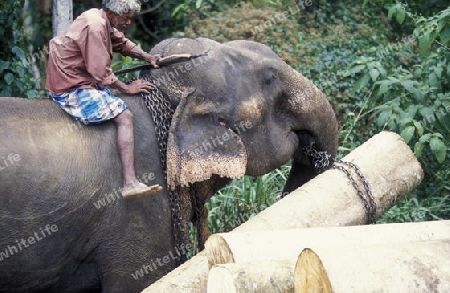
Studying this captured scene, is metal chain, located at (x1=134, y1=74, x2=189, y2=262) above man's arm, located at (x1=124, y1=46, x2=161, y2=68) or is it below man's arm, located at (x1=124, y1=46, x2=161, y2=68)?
below

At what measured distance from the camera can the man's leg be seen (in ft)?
17.0

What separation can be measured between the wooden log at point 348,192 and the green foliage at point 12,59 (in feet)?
12.2

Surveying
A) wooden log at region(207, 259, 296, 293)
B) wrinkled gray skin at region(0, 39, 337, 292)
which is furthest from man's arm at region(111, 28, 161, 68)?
wooden log at region(207, 259, 296, 293)

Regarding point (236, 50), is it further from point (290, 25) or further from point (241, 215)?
point (290, 25)

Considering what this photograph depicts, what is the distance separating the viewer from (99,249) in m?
5.34

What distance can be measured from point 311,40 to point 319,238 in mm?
7103

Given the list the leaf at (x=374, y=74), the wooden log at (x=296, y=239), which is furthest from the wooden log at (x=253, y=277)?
the leaf at (x=374, y=74)

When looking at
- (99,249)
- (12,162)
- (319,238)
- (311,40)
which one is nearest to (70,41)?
(12,162)

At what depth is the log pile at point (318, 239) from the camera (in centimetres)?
414

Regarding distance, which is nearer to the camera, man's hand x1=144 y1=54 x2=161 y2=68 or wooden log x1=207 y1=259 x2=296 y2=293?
wooden log x1=207 y1=259 x2=296 y2=293

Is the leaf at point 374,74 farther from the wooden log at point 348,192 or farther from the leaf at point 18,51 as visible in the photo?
the leaf at point 18,51

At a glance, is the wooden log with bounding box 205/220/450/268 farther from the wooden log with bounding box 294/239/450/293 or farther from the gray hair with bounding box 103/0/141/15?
the gray hair with bounding box 103/0/141/15

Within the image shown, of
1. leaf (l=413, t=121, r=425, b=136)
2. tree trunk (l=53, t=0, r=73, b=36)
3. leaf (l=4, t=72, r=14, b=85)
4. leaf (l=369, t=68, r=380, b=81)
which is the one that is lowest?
leaf (l=413, t=121, r=425, b=136)

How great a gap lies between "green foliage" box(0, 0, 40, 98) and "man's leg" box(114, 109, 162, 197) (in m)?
3.45
